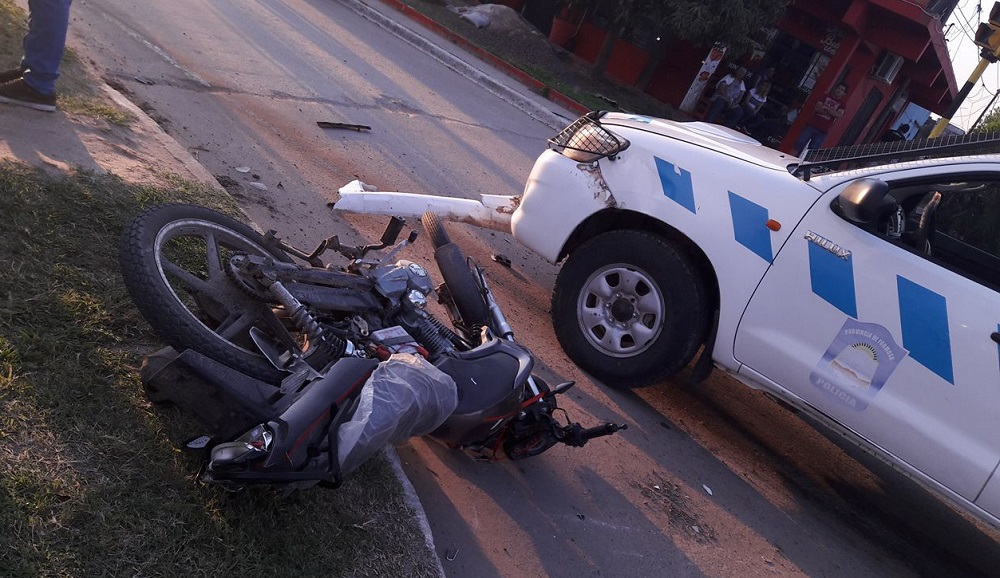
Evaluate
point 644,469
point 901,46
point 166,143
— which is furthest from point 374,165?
point 901,46

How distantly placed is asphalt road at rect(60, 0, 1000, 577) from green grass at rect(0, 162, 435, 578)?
19.8 inches

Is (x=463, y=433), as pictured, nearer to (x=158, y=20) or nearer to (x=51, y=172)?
(x=51, y=172)

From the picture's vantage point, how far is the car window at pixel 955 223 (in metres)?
3.60

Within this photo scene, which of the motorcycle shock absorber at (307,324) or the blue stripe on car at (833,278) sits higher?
the blue stripe on car at (833,278)

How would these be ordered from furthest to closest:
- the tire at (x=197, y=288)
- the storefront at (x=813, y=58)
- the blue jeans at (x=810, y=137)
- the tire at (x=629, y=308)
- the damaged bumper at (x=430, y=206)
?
the blue jeans at (x=810, y=137)
the storefront at (x=813, y=58)
the damaged bumper at (x=430, y=206)
the tire at (x=629, y=308)
the tire at (x=197, y=288)

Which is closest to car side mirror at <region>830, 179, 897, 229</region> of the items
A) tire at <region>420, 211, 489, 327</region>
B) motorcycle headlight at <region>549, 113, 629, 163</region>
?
motorcycle headlight at <region>549, 113, 629, 163</region>

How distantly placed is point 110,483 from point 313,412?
0.67 m

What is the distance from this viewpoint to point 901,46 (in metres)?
18.6

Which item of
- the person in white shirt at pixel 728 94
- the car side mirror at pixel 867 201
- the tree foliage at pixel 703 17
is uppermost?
the tree foliage at pixel 703 17

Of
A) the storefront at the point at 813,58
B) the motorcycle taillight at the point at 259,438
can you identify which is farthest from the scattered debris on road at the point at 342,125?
the storefront at the point at 813,58

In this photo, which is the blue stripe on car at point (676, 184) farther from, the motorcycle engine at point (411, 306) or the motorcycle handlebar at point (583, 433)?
the motorcycle engine at point (411, 306)

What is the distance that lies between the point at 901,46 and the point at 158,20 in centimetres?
1738

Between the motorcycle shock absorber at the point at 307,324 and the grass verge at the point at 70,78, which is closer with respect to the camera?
the motorcycle shock absorber at the point at 307,324

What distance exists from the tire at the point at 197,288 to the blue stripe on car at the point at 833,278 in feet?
8.51
